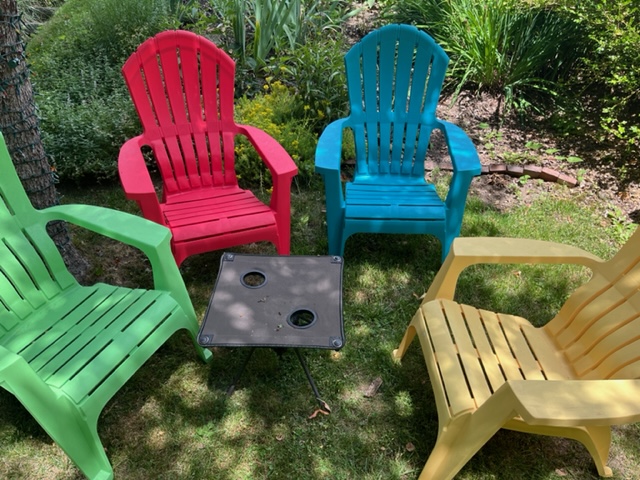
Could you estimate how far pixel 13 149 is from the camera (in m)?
2.27

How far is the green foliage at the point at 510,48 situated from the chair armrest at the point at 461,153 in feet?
4.93

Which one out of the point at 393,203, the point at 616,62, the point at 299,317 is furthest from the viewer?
the point at 616,62

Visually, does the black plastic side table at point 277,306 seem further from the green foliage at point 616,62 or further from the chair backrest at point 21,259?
the green foliage at point 616,62

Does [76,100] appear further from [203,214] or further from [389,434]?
[389,434]

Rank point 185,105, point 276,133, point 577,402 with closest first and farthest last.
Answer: point 577,402
point 185,105
point 276,133

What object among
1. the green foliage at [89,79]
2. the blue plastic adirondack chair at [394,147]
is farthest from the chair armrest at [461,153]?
the green foliage at [89,79]

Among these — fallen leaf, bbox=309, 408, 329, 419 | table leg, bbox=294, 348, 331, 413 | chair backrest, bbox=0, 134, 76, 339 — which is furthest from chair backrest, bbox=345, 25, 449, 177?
chair backrest, bbox=0, 134, 76, 339

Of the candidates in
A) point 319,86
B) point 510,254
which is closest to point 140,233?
point 510,254

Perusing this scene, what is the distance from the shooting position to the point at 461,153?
2684mm

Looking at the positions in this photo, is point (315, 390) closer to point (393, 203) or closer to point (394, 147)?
point (393, 203)

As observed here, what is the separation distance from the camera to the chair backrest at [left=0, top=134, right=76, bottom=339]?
2023mm

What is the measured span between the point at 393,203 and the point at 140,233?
4.69ft

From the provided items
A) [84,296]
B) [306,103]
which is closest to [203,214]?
[84,296]

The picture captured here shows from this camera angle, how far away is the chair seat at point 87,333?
1.71m
